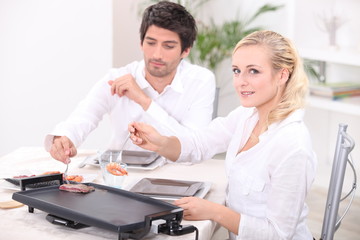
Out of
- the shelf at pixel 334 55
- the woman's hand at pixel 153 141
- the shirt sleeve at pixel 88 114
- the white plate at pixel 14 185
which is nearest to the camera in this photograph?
the white plate at pixel 14 185

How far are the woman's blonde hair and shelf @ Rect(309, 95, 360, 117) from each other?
90.6 inches

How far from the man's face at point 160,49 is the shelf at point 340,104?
1.69 metres

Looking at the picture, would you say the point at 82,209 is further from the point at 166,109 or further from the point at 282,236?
the point at 166,109

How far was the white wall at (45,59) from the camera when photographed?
14.7ft

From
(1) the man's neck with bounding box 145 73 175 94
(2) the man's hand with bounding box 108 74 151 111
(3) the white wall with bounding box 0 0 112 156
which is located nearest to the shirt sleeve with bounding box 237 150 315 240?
(2) the man's hand with bounding box 108 74 151 111

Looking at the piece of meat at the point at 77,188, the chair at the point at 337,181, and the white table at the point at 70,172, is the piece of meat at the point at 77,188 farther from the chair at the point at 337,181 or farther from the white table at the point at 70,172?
the chair at the point at 337,181

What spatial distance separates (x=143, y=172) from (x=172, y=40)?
76 cm

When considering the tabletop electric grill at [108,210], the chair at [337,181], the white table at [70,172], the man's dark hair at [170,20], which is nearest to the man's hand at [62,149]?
the white table at [70,172]

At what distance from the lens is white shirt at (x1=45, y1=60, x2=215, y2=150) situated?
2.97 m

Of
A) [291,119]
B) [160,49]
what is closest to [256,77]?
[291,119]

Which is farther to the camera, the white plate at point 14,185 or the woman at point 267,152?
the white plate at point 14,185

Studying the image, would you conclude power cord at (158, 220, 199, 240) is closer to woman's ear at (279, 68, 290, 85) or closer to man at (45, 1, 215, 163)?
woman's ear at (279, 68, 290, 85)

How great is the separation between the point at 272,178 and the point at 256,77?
33 centimetres

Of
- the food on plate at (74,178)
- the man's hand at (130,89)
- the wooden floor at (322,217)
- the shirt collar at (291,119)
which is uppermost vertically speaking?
the shirt collar at (291,119)
